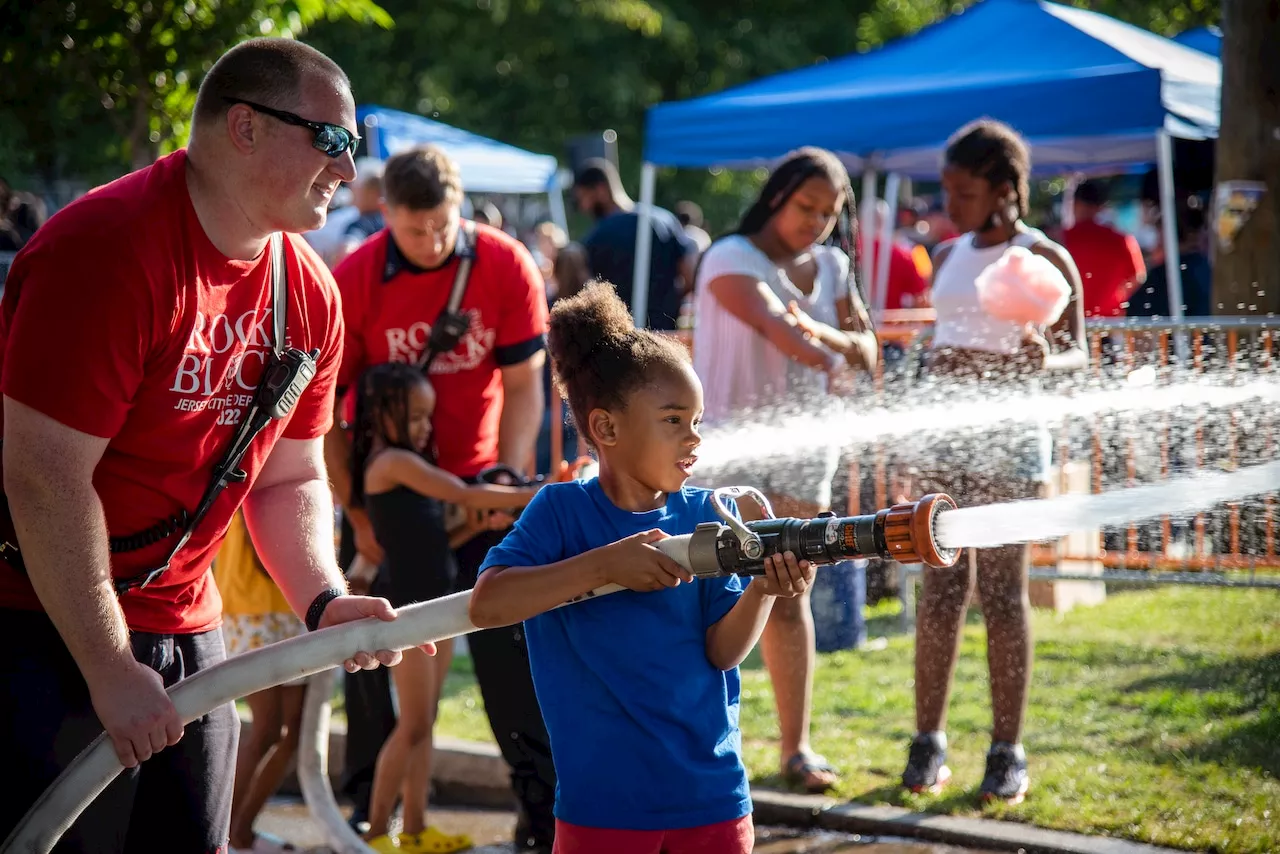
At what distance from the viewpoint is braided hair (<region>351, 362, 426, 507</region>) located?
4762mm

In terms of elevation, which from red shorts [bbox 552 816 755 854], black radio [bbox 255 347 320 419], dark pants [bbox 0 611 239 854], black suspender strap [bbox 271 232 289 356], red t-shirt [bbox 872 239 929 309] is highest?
red t-shirt [bbox 872 239 929 309]

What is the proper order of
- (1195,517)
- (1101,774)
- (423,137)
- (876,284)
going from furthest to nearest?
(423,137), (876,284), (1195,517), (1101,774)

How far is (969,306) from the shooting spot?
5191 millimetres

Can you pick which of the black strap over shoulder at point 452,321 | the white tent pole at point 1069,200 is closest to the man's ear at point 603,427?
the black strap over shoulder at point 452,321

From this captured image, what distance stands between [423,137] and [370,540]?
1052cm

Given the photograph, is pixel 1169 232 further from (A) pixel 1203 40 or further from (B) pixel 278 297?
(B) pixel 278 297

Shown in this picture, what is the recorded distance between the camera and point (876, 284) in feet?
43.4

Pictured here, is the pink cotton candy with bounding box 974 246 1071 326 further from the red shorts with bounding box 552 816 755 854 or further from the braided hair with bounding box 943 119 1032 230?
the red shorts with bounding box 552 816 755 854

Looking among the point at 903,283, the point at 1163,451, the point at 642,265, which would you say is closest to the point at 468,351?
the point at 1163,451

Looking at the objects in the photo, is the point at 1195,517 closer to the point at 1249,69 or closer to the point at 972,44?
the point at 1249,69

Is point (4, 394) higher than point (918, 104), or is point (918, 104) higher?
point (918, 104)

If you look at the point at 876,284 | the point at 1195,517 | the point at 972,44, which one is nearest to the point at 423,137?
the point at 876,284

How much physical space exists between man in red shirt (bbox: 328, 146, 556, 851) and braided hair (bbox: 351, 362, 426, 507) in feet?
0.51

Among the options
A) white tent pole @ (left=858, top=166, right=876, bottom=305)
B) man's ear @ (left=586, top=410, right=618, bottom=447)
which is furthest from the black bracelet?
white tent pole @ (left=858, top=166, right=876, bottom=305)
